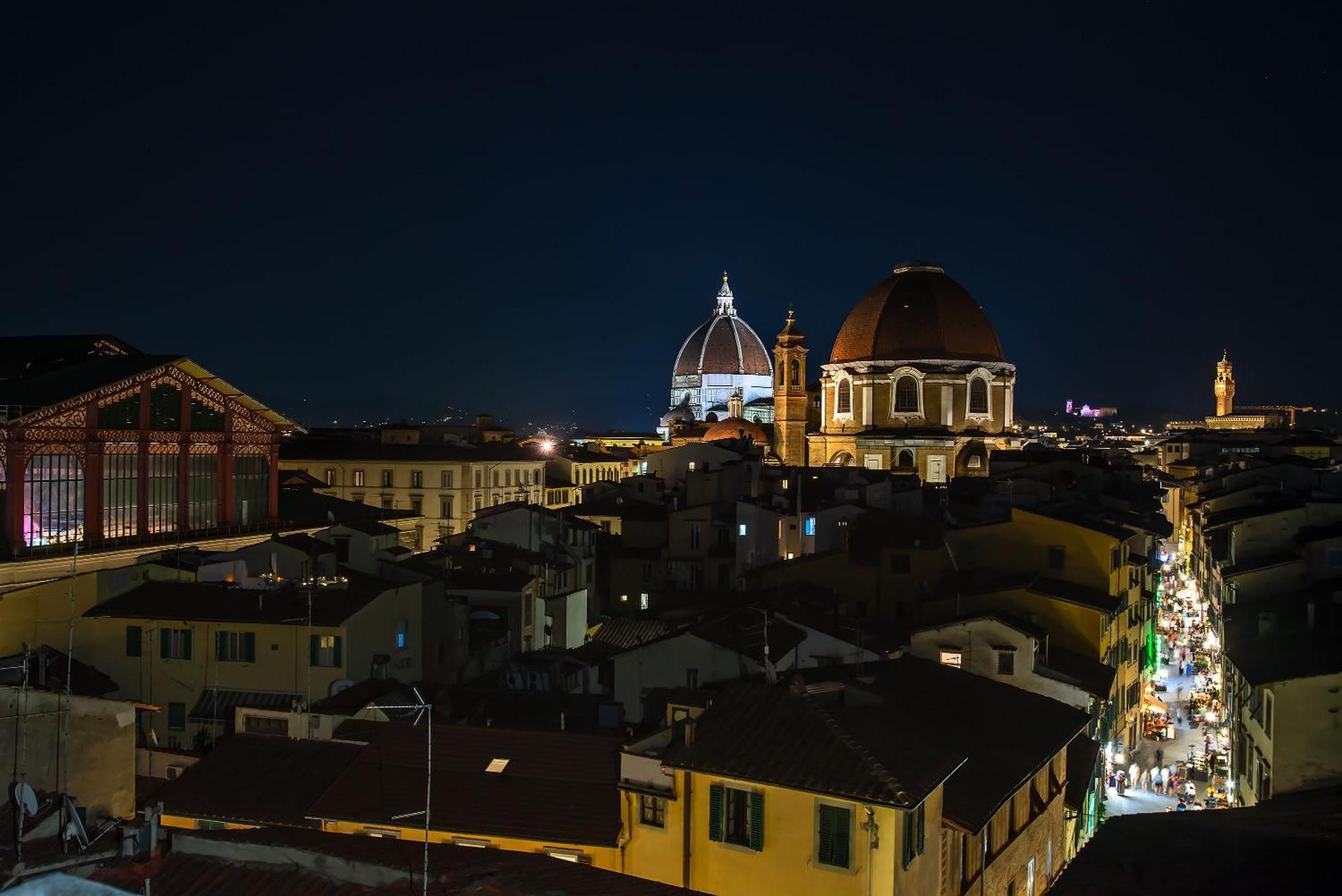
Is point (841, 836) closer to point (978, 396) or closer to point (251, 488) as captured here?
point (251, 488)

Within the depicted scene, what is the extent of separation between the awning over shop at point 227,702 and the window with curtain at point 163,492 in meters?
14.6

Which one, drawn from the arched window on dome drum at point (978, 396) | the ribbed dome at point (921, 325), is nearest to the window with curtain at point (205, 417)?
the ribbed dome at point (921, 325)

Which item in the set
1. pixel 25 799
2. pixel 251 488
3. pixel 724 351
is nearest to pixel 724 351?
pixel 724 351

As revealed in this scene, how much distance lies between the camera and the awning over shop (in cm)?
1867

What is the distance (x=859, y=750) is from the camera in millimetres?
10562

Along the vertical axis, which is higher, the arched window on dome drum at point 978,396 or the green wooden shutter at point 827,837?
the arched window on dome drum at point 978,396

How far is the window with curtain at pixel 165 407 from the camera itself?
1267 inches

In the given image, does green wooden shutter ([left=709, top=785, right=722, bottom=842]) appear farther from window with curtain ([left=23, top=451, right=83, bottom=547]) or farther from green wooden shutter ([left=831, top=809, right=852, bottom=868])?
window with curtain ([left=23, top=451, right=83, bottom=547])

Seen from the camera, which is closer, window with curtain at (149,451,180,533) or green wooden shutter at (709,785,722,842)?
green wooden shutter at (709,785,722,842)

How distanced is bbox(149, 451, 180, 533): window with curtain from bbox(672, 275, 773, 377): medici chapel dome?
92.7 metres

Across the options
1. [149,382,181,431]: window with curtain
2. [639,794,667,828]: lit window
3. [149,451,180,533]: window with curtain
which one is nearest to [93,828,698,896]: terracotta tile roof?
[639,794,667,828]: lit window

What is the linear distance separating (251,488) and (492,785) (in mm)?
26335

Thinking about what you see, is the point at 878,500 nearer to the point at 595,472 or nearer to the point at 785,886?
the point at 785,886

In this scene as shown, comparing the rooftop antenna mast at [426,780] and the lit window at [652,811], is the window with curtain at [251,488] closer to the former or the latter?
the rooftop antenna mast at [426,780]
